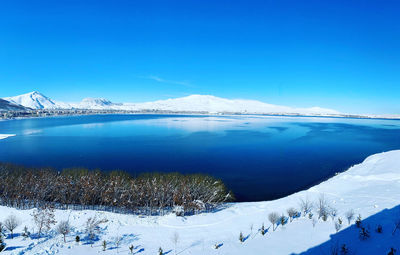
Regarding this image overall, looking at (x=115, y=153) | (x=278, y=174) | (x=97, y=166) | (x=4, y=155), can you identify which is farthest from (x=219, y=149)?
(x=4, y=155)

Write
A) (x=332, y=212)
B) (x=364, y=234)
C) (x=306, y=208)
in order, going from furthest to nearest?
(x=306, y=208) < (x=332, y=212) < (x=364, y=234)

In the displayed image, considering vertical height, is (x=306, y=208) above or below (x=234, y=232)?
above

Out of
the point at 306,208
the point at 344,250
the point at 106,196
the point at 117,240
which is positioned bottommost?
the point at 106,196

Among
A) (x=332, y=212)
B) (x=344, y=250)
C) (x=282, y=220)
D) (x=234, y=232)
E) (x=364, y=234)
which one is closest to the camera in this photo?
(x=344, y=250)

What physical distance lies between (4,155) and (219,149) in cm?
2811

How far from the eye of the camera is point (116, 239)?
27.2 ft

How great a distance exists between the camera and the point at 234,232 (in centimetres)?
924

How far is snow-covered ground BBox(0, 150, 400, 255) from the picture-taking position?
297 inches

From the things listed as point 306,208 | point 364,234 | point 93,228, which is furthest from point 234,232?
point 93,228

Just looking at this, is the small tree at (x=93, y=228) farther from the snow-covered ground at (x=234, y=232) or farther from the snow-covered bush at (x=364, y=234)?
the snow-covered bush at (x=364, y=234)

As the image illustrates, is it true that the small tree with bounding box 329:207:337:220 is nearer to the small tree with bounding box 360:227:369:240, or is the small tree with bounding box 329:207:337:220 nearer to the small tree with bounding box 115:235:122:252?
the small tree with bounding box 360:227:369:240

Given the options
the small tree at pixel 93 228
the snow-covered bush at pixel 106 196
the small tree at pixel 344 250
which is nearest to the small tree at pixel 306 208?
the small tree at pixel 344 250

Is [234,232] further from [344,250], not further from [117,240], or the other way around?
[117,240]

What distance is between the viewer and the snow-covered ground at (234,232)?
7535 mm
